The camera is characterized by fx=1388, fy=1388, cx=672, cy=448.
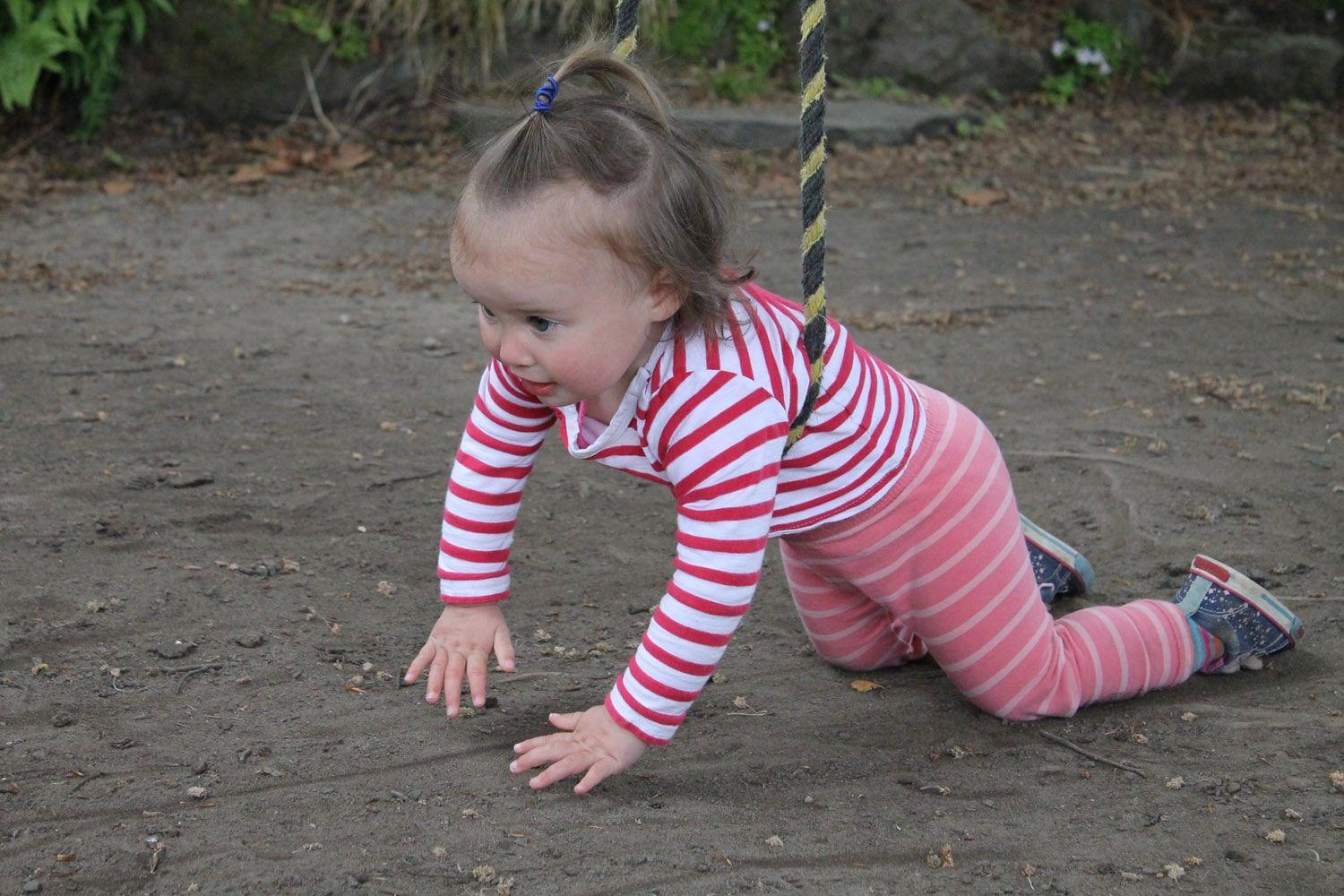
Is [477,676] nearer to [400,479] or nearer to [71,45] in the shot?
[400,479]

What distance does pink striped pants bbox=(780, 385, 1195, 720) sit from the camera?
2.58 m

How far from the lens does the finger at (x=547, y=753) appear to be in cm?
230

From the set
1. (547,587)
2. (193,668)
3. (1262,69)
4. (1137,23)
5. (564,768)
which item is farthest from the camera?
(1137,23)

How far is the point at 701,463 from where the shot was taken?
2.16 m

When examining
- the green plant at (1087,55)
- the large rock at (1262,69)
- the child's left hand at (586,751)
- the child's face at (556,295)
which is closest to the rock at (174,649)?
the child's left hand at (586,751)

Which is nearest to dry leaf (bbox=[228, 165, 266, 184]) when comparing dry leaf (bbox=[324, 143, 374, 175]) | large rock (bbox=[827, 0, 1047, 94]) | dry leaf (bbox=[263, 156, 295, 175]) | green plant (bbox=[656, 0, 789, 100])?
dry leaf (bbox=[263, 156, 295, 175])

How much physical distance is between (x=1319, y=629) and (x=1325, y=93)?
669 cm

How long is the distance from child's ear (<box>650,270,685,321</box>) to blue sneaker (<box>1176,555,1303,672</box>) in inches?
56.1

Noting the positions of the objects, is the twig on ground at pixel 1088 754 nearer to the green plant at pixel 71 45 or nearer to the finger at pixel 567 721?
the finger at pixel 567 721

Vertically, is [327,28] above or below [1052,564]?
above

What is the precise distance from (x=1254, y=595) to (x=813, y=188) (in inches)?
53.4

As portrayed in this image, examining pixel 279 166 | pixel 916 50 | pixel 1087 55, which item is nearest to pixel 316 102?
pixel 279 166

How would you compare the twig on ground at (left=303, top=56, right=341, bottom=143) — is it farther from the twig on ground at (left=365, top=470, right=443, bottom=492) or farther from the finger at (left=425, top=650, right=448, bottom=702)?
the finger at (left=425, top=650, right=448, bottom=702)

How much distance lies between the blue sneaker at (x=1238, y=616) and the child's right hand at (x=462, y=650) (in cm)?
145
